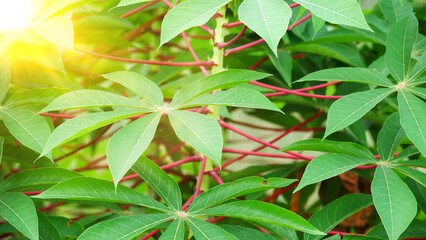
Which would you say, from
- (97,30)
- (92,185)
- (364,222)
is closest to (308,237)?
(92,185)

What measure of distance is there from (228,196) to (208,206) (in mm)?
38

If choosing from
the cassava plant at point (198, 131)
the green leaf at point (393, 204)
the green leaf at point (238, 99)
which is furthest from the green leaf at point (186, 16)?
the green leaf at point (393, 204)

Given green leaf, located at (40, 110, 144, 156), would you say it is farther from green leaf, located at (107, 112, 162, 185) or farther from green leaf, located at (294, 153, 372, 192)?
green leaf, located at (294, 153, 372, 192)

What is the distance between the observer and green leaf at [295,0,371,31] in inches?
25.2

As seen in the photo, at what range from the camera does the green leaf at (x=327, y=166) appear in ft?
2.26

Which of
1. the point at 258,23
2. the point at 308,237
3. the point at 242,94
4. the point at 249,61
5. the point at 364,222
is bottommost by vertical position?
the point at 364,222

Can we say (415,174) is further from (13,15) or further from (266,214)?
Result: (13,15)

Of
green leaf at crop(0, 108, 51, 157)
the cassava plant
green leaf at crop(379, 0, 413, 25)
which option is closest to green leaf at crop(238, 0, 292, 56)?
the cassava plant

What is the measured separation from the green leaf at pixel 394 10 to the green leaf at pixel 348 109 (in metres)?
0.43

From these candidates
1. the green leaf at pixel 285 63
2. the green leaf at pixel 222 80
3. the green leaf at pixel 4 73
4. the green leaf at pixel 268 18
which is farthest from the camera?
the green leaf at pixel 285 63

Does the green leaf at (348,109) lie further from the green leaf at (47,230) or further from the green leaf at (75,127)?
the green leaf at (47,230)

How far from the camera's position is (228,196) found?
0.69 m

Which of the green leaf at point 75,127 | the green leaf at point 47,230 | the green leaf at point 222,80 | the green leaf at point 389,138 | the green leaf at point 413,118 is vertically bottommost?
the green leaf at point 47,230

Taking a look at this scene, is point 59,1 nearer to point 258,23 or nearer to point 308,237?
point 258,23
